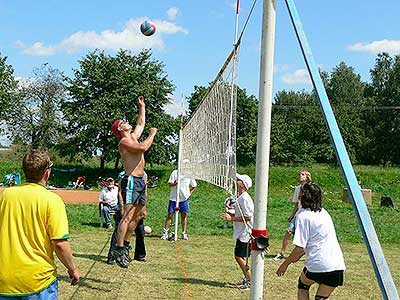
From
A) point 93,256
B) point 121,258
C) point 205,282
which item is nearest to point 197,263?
point 205,282

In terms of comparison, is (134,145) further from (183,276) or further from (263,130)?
(263,130)

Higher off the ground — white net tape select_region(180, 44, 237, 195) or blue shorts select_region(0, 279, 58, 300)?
white net tape select_region(180, 44, 237, 195)

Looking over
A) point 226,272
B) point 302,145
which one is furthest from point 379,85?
point 226,272

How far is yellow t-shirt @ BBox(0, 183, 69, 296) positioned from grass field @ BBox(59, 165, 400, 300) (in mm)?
3148

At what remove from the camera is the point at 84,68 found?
4038cm

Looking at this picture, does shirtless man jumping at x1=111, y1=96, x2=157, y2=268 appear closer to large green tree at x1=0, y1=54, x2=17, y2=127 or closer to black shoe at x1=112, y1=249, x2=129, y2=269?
black shoe at x1=112, y1=249, x2=129, y2=269

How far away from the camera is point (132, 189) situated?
23.4 feet

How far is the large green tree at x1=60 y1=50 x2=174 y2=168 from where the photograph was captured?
38406 millimetres

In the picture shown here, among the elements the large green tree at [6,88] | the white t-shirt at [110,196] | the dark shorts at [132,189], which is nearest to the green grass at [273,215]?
the white t-shirt at [110,196]

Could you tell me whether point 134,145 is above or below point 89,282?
above

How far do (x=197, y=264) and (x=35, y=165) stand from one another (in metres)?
6.20

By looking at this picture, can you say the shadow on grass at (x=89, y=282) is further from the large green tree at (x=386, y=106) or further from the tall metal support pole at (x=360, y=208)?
the large green tree at (x=386, y=106)

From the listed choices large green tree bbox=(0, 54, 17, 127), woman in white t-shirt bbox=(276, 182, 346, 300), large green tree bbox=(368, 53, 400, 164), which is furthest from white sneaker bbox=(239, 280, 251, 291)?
large green tree bbox=(368, 53, 400, 164)

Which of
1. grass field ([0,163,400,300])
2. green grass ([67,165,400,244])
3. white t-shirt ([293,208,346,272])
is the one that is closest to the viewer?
white t-shirt ([293,208,346,272])
